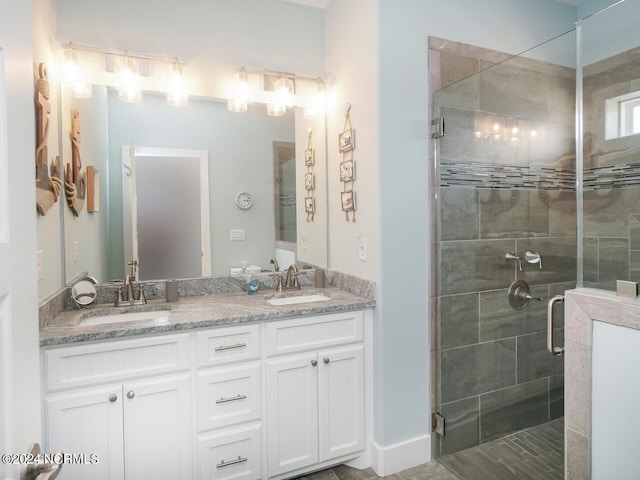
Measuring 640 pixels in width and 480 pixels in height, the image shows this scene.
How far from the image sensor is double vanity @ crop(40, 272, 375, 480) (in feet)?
4.84

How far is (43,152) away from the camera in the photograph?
1.50m

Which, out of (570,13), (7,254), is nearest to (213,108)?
(7,254)

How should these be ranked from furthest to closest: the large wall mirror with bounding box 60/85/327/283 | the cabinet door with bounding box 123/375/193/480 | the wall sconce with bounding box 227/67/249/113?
the wall sconce with bounding box 227/67/249/113, the large wall mirror with bounding box 60/85/327/283, the cabinet door with bounding box 123/375/193/480

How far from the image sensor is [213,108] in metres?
2.22

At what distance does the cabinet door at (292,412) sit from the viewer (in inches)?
70.5

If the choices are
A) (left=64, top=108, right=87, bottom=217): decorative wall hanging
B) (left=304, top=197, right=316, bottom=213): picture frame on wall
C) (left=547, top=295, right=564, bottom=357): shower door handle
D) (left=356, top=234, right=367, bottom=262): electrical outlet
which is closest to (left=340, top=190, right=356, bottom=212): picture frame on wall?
(left=356, top=234, right=367, bottom=262): electrical outlet

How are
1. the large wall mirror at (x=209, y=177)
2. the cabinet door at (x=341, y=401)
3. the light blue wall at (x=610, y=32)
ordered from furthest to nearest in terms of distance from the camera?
the large wall mirror at (x=209, y=177) < the cabinet door at (x=341, y=401) < the light blue wall at (x=610, y=32)

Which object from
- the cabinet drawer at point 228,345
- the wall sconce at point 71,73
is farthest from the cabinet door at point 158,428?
the wall sconce at point 71,73

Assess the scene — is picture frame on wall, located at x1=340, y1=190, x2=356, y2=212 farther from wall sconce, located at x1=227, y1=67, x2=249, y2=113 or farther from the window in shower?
the window in shower

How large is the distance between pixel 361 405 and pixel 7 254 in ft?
5.83

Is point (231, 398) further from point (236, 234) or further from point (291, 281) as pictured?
point (236, 234)

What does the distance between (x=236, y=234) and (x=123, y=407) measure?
1114 mm

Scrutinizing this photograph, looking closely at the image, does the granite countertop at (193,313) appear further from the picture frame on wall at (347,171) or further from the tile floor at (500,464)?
the tile floor at (500,464)

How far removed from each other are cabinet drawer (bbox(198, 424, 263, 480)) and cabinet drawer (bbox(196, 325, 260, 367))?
34 cm
